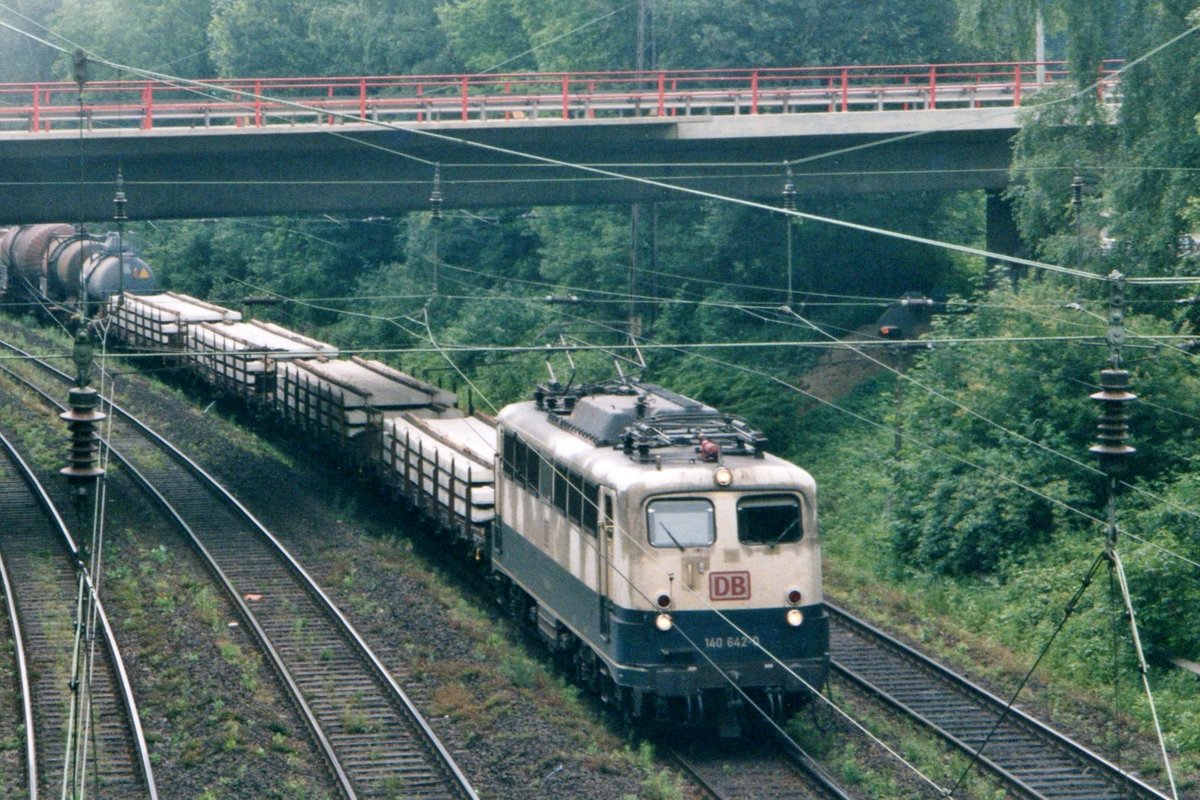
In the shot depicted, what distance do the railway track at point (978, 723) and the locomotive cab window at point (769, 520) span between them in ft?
8.51

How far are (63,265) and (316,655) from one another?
2992cm

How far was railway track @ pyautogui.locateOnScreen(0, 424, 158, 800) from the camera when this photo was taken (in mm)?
15773

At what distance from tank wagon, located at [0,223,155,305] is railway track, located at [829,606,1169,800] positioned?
83.4ft

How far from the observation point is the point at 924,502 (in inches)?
1009

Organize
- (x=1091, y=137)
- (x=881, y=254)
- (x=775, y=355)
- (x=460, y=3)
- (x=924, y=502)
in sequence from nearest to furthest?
(x=924, y=502), (x=1091, y=137), (x=775, y=355), (x=881, y=254), (x=460, y=3)

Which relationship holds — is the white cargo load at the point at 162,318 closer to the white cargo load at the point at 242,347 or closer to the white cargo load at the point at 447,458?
the white cargo load at the point at 242,347

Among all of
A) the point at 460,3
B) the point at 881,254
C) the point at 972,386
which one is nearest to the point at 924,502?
the point at 972,386

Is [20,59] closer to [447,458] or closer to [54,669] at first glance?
[447,458]

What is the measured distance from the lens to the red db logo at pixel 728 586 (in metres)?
15.6

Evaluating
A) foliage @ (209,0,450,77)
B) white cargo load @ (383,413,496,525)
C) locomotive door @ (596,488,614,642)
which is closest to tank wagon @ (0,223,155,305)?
foliage @ (209,0,450,77)

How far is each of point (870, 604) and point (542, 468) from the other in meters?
7.08

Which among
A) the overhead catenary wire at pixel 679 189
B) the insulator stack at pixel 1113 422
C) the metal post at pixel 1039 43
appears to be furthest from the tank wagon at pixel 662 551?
the metal post at pixel 1039 43

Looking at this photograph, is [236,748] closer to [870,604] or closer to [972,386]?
[870,604]

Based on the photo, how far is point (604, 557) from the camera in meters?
15.8
